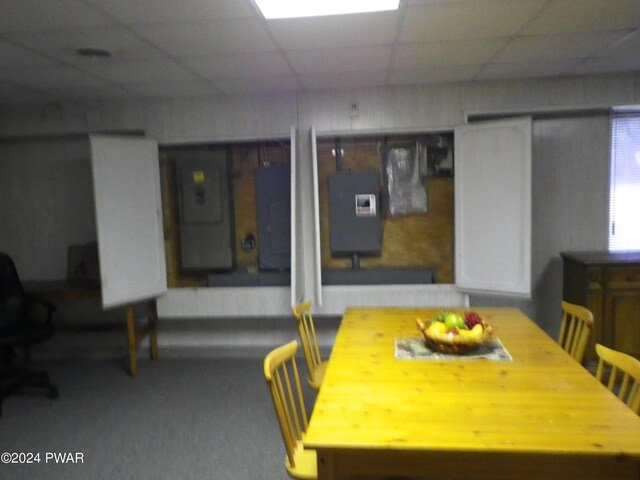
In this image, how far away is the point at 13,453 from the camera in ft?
8.71

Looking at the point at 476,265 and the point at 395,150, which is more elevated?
the point at 395,150

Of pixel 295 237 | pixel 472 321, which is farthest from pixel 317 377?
pixel 295 237

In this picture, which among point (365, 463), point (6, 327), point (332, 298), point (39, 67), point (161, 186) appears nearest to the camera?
point (365, 463)

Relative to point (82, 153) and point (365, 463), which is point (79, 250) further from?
point (365, 463)

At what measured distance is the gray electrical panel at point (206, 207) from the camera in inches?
159

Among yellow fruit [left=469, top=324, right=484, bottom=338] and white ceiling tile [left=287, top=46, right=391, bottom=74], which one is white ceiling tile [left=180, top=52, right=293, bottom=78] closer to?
white ceiling tile [left=287, top=46, right=391, bottom=74]

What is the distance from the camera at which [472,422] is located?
1.41 metres

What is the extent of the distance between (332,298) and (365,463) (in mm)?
2486

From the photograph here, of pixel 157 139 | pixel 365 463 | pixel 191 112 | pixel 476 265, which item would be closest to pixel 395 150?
pixel 476 265

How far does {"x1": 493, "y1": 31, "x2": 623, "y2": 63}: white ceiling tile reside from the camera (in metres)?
2.67

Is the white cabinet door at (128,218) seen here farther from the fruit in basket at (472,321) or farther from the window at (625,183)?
the window at (625,183)

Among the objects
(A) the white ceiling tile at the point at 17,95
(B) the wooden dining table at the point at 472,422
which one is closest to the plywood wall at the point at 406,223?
(B) the wooden dining table at the point at 472,422

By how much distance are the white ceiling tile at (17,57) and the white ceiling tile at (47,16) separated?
0.29 metres

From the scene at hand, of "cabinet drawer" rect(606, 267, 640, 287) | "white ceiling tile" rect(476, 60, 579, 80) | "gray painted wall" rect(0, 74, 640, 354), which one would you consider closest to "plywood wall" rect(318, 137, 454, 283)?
"gray painted wall" rect(0, 74, 640, 354)
